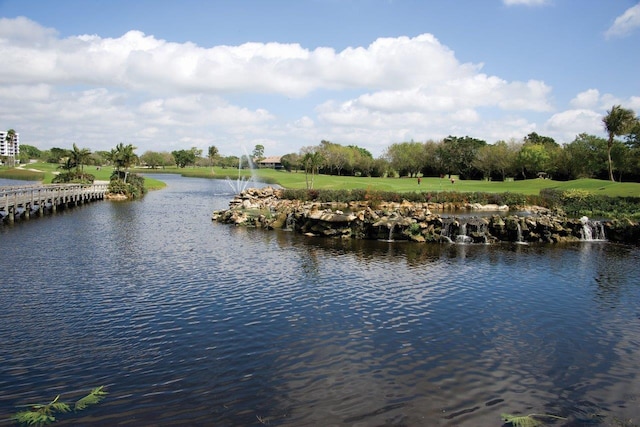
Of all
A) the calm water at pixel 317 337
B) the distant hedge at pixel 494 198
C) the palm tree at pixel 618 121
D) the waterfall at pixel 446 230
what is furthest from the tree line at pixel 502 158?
the calm water at pixel 317 337

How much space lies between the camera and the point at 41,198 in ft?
192

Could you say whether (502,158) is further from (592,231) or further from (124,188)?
(124,188)

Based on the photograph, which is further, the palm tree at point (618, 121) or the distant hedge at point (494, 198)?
the palm tree at point (618, 121)

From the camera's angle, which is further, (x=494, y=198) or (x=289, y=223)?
(x=494, y=198)

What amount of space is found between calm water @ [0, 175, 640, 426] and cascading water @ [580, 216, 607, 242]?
9533 mm

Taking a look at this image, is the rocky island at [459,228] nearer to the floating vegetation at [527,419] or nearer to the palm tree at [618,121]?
the floating vegetation at [527,419]

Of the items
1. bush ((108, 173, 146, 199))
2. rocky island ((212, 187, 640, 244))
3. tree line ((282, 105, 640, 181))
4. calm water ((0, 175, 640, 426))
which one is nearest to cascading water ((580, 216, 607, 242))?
rocky island ((212, 187, 640, 244))

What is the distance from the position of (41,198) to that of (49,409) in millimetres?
54230

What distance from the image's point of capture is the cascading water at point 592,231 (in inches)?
1672

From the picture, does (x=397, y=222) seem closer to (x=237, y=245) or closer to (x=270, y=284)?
(x=237, y=245)

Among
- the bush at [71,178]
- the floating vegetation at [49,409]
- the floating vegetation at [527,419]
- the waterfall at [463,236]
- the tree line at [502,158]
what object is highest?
the tree line at [502,158]

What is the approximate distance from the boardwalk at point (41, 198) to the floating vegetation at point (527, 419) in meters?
52.2

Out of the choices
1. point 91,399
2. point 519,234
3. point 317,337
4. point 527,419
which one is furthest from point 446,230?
point 91,399

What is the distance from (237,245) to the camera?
3744 cm
